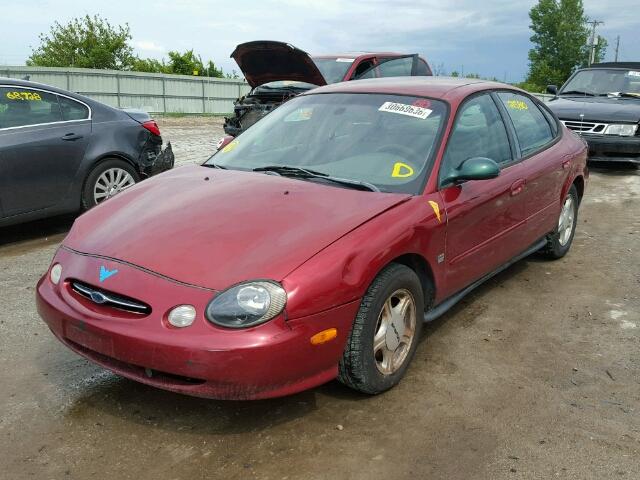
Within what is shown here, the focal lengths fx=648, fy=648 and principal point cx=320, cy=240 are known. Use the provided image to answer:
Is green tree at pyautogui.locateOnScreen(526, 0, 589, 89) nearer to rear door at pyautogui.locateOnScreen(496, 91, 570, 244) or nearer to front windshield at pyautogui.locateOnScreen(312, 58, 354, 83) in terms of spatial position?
front windshield at pyautogui.locateOnScreen(312, 58, 354, 83)

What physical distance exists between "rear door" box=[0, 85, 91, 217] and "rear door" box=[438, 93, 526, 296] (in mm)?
3955

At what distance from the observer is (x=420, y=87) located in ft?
13.7

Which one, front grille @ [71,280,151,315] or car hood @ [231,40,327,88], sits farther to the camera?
car hood @ [231,40,327,88]

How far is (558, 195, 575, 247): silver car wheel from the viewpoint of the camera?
5.47 metres

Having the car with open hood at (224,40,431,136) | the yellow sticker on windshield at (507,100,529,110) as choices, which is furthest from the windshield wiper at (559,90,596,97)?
the yellow sticker on windshield at (507,100,529,110)

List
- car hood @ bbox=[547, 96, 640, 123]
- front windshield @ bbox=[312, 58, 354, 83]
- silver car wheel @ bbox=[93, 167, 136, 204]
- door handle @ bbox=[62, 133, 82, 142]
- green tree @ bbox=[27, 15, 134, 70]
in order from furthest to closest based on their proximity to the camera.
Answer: green tree @ bbox=[27, 15, 134, 70]
front windshield @ bbox=[312, 58, 354, 83]
car hood @ bbox=[547, 96, 640, 123]
silver car wheel @ bbox=[93, 167, 136, 204]
door handle @ bbox=[62, 133, 82, 142]

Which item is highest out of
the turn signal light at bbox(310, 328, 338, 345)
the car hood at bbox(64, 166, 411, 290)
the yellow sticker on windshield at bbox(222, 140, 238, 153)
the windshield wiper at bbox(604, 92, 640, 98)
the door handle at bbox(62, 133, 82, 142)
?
the windshield wiper at bbox(604, 92, 640, 98)

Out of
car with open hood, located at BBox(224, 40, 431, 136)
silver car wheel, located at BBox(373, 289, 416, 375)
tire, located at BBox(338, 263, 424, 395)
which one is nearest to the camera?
tire, located at BBox(338, 263, 424, 395)

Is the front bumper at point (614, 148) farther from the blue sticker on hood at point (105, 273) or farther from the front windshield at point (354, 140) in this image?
the blue sticker on hood at point (105, 273)

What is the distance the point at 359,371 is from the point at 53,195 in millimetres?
4229

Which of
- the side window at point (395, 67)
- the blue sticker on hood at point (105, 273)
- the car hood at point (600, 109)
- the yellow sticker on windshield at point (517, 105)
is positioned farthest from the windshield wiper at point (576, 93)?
the blue sticker on hood at point (105, 273)

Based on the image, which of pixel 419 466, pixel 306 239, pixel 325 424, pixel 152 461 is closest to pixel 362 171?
pixel 306 239

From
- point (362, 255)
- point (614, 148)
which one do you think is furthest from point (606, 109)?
point (362, 255)

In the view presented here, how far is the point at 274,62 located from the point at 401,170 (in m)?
6.56
